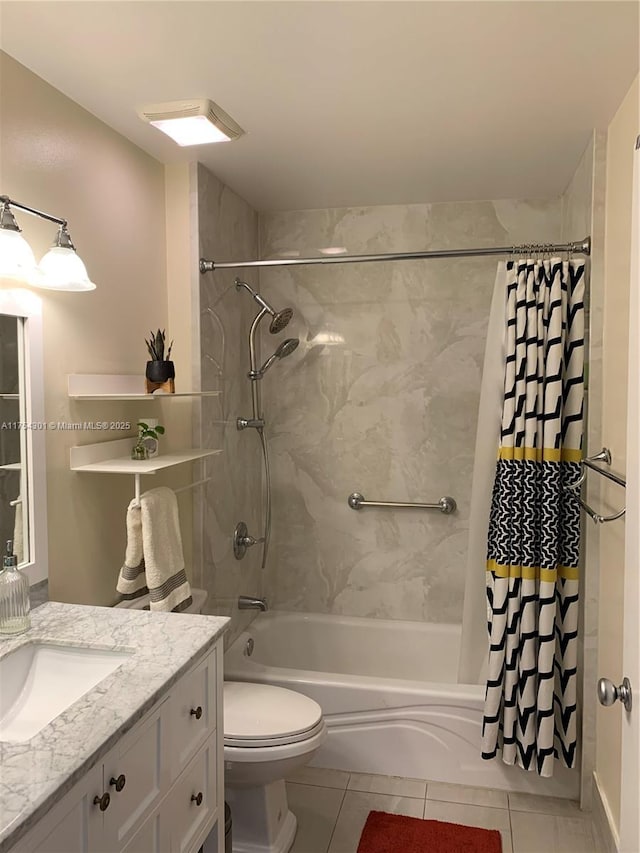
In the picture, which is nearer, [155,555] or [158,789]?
[158,789]

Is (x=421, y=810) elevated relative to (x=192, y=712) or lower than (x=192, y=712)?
lower

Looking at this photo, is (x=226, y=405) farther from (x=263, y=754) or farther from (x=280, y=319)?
(x=263, y=754)

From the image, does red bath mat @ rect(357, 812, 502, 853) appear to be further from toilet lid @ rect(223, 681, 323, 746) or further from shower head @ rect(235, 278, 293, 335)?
shower head @ rect(235, 278, 293, 335)

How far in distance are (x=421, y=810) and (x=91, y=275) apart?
2.18 m

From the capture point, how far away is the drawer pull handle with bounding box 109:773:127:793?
1273 millimetres

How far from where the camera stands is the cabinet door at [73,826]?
42.0 inches

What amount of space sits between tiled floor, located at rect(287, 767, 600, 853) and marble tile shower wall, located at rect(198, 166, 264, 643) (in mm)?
747

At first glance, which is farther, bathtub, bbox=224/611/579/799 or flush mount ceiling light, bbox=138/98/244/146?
bathtub, bbox=224/611/579/799

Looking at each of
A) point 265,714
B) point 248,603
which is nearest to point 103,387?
point 265,714

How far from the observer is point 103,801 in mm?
1239

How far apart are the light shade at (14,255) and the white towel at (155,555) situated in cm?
78

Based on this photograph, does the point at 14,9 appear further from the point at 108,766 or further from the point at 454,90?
the point at 108,766

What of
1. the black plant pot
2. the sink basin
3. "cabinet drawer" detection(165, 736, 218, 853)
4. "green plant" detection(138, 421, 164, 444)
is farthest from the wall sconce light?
"cabinet drawer" detection(165, 736, 218, 853)

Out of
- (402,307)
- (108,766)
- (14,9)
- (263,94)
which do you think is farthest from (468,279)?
(108,766)
